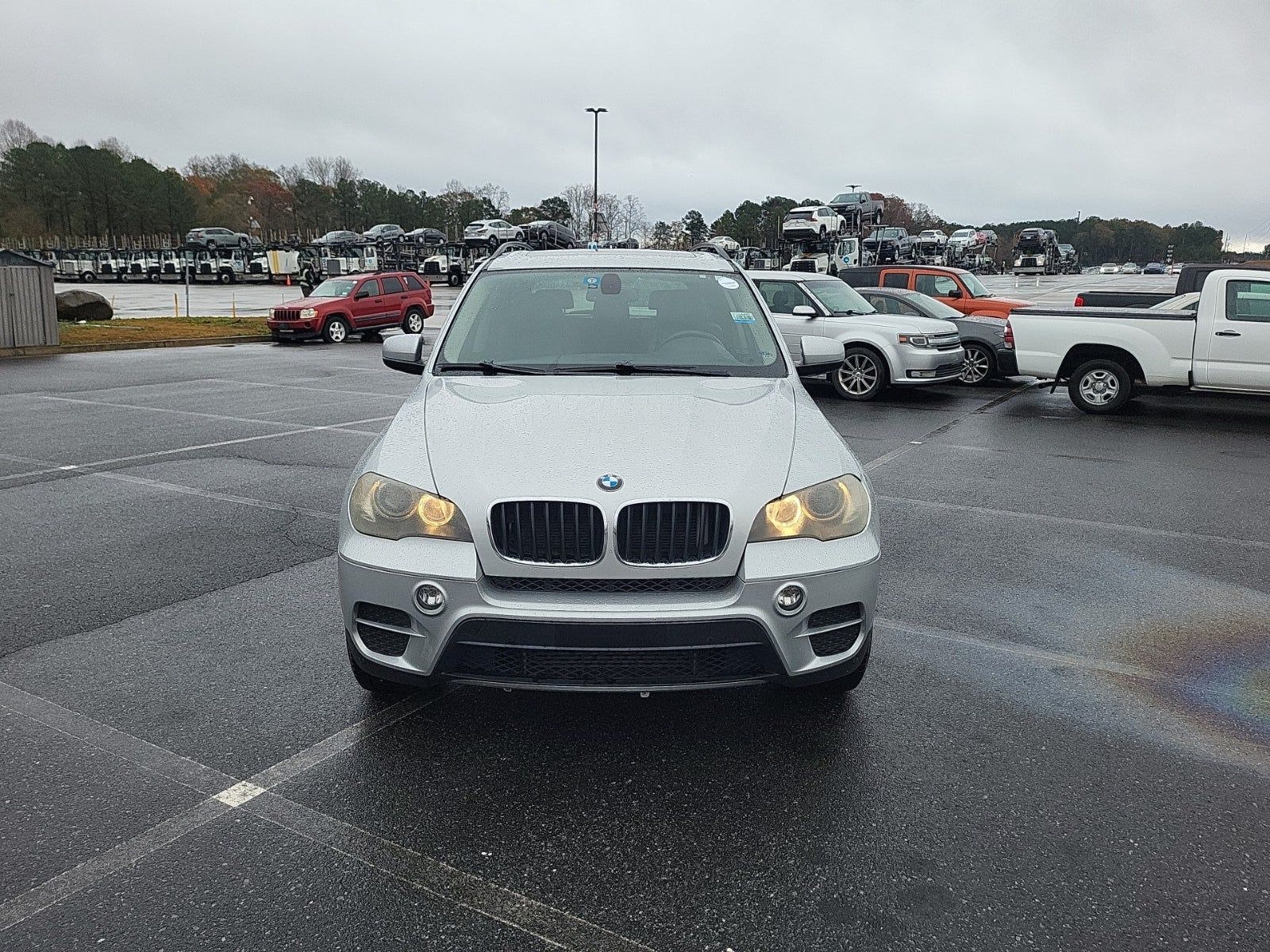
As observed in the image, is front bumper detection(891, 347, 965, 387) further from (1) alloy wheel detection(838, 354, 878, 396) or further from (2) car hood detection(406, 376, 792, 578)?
(2) car hood detection(406, 376, 792, 578)

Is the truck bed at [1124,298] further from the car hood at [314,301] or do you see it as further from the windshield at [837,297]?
the car hood at [314,301]

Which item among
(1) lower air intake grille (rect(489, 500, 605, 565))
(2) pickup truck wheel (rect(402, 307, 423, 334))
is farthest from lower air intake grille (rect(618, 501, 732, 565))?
(2) pickup truck wheel (rect(402, 307, 423, 334))

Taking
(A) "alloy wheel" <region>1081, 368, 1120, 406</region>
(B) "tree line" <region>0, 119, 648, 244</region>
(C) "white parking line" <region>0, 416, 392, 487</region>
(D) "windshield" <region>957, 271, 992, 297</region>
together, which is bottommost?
(C) "white parking line" <region>0, 416, 392, 487</region>

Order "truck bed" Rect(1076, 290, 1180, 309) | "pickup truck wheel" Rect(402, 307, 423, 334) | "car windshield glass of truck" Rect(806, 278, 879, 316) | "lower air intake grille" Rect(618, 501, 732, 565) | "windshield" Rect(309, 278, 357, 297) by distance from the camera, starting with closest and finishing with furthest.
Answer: "lower air intake grille" Rect(618, 501, 732, 565)
"car windshield glass of truck" Rect(806, 278, 879, 316)
"truck bed" Rect(1076, 290, 1180, 309)
"windshield" Rect(309, 278, 357, 297)
"pickup truck wheel" Rect(402, 307, 423, 334)

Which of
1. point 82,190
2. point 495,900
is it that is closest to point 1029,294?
point 495,900

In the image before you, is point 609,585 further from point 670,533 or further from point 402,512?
point 402,512

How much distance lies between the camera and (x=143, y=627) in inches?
187

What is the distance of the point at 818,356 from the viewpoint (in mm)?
5324

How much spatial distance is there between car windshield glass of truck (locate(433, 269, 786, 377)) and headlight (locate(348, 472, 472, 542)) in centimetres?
122

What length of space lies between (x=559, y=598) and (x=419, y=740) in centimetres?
94

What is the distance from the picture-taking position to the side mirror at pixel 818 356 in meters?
5.33

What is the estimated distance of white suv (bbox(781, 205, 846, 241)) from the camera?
49.2 m

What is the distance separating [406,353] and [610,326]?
134 centimetres

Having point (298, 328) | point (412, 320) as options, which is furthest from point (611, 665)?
point (412, 320)
